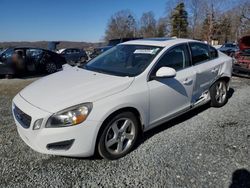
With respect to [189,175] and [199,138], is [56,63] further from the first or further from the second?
[189,175]

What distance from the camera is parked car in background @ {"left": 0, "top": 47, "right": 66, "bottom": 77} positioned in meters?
10.4

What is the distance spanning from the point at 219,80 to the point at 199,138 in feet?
6.15

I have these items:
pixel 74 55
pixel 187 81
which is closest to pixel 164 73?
pixel 187 81

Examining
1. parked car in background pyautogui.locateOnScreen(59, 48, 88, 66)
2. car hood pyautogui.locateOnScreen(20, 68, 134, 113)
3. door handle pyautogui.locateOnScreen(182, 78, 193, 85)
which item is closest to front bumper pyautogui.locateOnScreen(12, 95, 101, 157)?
car hood pyautogui.locateOnScreen(20, 68, 134, 113)

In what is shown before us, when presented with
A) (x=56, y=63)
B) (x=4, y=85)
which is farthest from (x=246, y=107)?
(x=56, y=63)

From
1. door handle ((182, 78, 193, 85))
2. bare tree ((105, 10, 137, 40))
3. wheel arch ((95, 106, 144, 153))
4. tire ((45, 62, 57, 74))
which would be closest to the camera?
wheel arch ((95, 106, 144, 153))

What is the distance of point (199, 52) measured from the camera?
4785 mm

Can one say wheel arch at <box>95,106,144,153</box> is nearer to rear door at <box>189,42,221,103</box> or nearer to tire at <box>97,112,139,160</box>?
tire at <box>97,112,139,160</box>

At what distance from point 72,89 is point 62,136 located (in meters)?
0.69

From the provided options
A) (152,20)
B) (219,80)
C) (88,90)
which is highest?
(152,20)

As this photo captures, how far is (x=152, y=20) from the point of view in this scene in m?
70.7

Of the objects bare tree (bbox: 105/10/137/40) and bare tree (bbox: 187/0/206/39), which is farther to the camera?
bare tree (bbox: 105/10/137/40)

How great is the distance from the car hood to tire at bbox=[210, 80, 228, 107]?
7.90 ft

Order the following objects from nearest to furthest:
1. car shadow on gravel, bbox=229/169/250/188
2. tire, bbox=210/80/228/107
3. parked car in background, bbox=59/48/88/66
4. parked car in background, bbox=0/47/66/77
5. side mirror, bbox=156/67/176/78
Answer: car shadow on gravel, bbox=229/169/250/188, side mirror, bbox=156/67/176/78, tire, bbox=210/80/228/107, parked car in background, bbox=0/47/66/77, parked car in background, bbox=59/48/88/66
